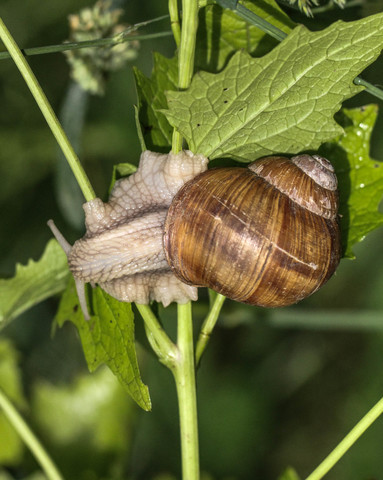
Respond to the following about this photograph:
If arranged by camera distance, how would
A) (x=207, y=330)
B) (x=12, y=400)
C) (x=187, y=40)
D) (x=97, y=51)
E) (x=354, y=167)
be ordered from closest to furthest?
1. (x=187, y=40)
2. (x=207, y=330)
3. (x=354, y=167)
4. (x=97, y=51)
5. (x=12, y=400)

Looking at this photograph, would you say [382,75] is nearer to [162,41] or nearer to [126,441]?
[162,41]

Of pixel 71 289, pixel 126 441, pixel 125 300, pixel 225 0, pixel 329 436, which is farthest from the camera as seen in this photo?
pixel 329 436

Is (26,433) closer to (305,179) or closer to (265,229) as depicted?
(265,229)

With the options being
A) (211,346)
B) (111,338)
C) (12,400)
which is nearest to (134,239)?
(111,338)

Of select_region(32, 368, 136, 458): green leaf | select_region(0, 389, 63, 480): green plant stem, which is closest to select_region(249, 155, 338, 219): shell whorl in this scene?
select_region(0, 389, 63, 480): green plant stem

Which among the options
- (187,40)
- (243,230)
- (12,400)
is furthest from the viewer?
(12,400)

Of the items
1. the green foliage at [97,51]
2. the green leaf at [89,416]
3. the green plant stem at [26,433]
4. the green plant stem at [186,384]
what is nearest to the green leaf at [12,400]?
the green leaf at [89,416]

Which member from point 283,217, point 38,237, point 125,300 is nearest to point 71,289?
point 125,300
